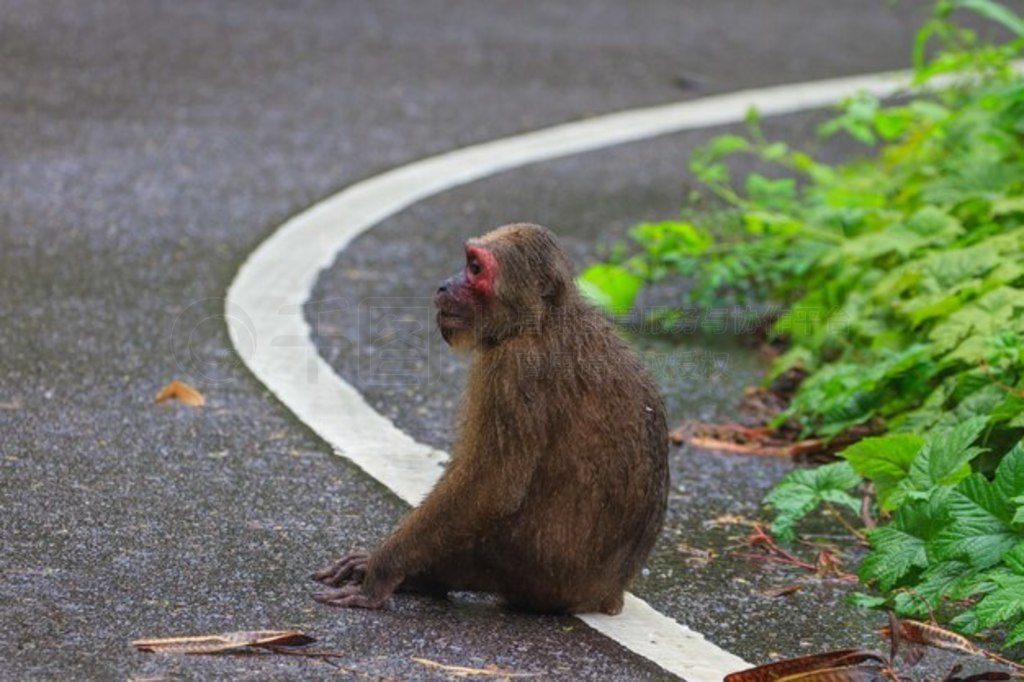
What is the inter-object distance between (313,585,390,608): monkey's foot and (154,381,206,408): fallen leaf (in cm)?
163

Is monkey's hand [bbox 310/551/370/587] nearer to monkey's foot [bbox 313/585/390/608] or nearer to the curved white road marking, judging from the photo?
monkey's foot [bbox 313/585/390/608]

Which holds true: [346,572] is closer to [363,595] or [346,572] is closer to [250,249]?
[363,595]

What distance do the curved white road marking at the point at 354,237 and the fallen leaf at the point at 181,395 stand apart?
0.27m

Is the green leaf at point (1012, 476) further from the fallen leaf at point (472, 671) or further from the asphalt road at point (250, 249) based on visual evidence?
the fallen leaf at point (472, 671)

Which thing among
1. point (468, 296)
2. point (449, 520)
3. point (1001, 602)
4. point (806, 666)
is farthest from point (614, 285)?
point (806, 666)

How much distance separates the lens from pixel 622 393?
4.46 m

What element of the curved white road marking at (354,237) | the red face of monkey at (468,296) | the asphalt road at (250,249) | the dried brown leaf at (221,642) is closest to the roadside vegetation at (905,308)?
the asphalt road at (250,249)

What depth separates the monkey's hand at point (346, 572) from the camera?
4387mm

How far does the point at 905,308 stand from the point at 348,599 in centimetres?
275

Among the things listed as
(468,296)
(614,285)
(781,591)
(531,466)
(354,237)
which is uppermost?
(468,296)

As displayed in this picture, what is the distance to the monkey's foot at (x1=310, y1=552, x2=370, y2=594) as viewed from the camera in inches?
173

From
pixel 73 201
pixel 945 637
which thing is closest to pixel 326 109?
pixel 73 201

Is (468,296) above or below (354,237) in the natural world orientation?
above

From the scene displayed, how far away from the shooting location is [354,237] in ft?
25.6
